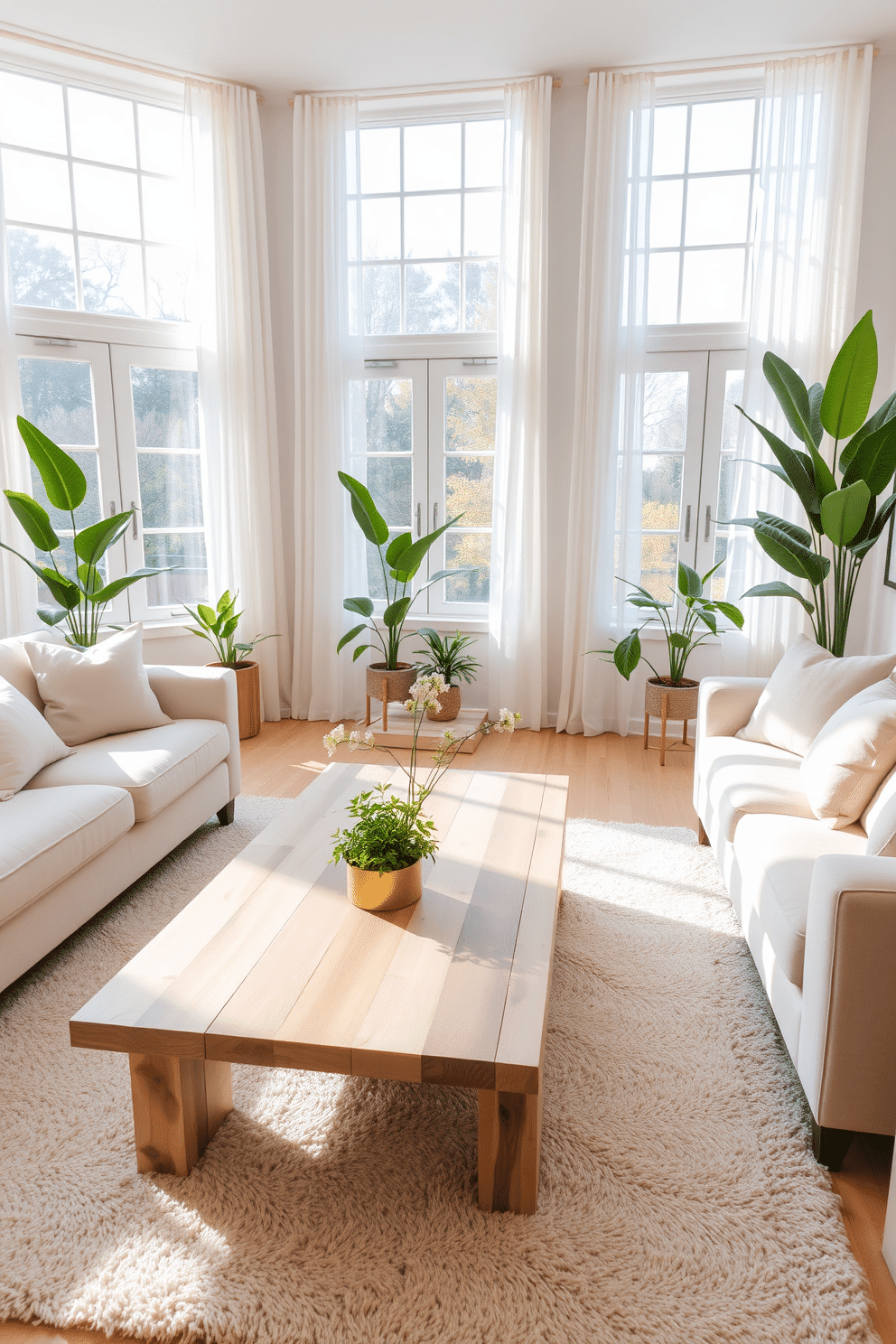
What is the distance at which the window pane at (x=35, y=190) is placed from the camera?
4332 millimetres

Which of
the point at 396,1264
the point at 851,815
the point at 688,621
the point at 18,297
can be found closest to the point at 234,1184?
A: the point at 396,1264

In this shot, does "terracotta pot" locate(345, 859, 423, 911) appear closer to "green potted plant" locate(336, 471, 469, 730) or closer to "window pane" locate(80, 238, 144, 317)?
"green potted plant" locate(336, 471, 469, 730)

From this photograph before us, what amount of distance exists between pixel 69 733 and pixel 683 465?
3392 millimetres

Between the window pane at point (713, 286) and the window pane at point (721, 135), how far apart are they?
0.44m

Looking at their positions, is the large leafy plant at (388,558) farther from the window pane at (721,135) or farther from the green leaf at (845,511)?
the window pane at (721,135)

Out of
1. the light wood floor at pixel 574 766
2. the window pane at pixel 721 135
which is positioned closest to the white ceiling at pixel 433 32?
the window pane at pixel 721 135

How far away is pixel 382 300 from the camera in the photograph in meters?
4.94

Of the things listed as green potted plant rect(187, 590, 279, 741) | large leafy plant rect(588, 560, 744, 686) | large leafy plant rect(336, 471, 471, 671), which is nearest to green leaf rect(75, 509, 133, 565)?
green potted plant rect(187, 590, 279, 741)

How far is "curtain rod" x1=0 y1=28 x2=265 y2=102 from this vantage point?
4023mm

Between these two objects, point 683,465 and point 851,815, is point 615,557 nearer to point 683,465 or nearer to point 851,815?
point 683,465

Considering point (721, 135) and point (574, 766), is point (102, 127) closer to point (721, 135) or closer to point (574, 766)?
point (721, 135)

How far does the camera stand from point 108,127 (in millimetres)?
4523

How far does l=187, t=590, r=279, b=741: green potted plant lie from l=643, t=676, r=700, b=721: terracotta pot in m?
2.11

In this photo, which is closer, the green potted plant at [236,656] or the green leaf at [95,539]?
the green leaf at [95,539]
